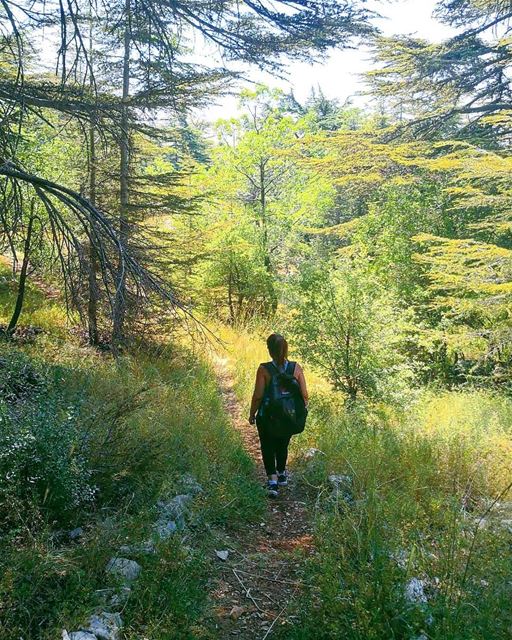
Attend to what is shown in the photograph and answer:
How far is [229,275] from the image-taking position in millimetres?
18297

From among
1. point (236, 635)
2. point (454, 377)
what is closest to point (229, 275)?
point (454, 377)

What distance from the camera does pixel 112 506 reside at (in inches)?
154

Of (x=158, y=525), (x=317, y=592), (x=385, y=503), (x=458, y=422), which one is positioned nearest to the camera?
(x=317, y=592)

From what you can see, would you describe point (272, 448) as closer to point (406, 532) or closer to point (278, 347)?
point (278, 347)

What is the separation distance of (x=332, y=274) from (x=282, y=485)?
14.0 ft

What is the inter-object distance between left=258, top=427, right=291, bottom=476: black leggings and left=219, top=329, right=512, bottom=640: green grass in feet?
1.58

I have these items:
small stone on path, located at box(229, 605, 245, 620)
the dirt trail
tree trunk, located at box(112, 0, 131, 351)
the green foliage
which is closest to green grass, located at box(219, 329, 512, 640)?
the dirt trail

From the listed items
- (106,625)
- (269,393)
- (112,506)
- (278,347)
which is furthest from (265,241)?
(106,625)

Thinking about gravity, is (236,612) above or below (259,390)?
below

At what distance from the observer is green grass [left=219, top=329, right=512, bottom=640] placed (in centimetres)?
246

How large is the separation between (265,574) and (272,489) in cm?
151

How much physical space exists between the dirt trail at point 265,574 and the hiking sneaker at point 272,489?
0.06m

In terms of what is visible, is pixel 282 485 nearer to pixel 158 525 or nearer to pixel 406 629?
pixel 158 525

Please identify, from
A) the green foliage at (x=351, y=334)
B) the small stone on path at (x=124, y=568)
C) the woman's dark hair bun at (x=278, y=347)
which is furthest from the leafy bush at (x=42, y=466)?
the green foliage at (x=351, y=334)
